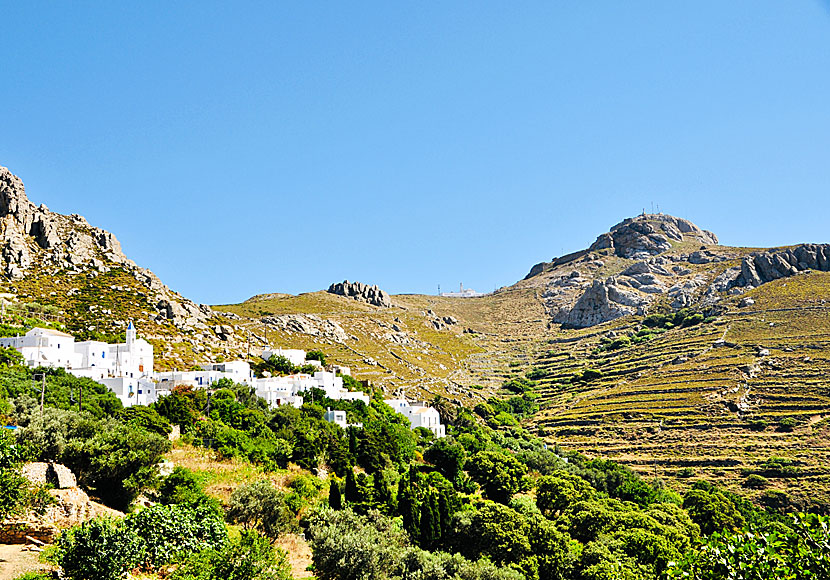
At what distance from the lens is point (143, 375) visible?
206 ft

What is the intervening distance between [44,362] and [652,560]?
48144 mm

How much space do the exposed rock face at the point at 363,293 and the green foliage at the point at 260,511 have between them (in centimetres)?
12527

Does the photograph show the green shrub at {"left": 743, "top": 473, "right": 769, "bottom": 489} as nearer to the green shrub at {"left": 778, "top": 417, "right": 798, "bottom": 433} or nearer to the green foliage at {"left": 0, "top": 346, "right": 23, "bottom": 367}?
the green shrub at {"left": 778, "top": 417, "right": 798, "bottom": 433}

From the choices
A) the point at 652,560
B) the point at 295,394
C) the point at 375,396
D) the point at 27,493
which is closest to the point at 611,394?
the point at 375,396

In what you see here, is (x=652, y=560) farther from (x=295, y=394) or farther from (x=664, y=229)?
(x=664, y=229)

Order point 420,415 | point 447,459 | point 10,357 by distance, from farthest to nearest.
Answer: point 420,415, point 447,459, point 10,357

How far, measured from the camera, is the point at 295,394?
67938 millimetres

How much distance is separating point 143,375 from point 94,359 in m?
5.11

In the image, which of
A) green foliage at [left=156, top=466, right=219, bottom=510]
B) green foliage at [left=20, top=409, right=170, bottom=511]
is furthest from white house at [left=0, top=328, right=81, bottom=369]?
green foliage at [left=156, top=466, right=219, bottom=510]

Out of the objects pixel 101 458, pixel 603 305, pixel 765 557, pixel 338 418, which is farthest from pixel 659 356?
pixel 765 557

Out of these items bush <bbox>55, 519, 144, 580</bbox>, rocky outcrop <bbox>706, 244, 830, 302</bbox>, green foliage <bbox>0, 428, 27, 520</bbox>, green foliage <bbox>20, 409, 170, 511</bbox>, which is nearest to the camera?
bush <bbox>55, 519, 144, 580</bbox>

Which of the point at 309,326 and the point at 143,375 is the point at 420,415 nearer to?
the point at 143,375

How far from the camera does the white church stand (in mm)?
54094

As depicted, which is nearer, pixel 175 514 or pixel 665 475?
pixel 175 514
